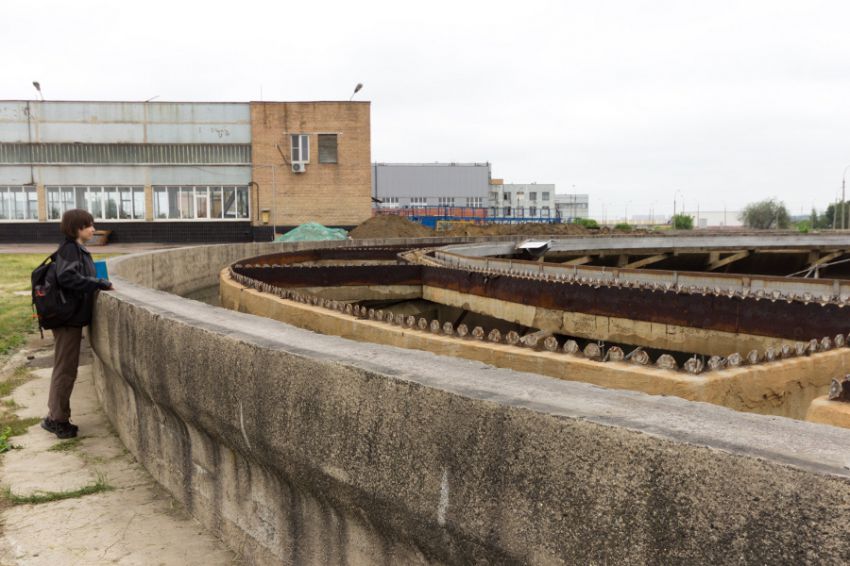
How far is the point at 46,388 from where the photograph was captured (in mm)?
7023

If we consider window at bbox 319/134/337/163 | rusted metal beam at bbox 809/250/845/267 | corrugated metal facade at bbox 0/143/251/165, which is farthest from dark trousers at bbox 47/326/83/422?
corrugated metal facade at bbox 0/143/251/165

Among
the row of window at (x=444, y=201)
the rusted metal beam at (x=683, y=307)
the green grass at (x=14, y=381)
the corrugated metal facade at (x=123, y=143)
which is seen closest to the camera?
the rusted metal beam at (x=683, y=307)

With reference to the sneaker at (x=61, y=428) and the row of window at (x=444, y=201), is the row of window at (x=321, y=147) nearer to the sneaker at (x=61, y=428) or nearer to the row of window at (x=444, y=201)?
the sneaker at (x=61, y=428)

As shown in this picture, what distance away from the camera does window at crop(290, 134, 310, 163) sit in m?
43.6

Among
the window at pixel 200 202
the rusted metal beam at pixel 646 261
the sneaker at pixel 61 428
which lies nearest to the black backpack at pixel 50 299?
the sneaker at pixel 61 428

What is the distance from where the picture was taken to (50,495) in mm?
4207

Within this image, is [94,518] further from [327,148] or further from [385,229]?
[327,148]

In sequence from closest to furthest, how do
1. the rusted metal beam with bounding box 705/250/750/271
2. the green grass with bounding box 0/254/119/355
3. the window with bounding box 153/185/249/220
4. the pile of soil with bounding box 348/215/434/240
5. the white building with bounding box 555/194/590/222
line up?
the green grass with bounding box 0/254/119/355 → the rusted metal beam with bounding box 705/250/750/271 → the pile of soil with bounding box 348/215/434/240 → the window with bounding box 153/185/249/220 → the white building with bounding box 555/194/590/222

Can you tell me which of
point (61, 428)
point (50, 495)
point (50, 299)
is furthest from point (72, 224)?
point (50, 495)

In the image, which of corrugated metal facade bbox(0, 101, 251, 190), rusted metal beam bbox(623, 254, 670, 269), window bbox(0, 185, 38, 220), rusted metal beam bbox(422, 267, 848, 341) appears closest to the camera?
rusted metal beam bbox(422, 267, 848, 341)

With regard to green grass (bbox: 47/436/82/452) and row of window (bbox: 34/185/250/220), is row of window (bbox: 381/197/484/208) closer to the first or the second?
row of window (bbox: 34/185/250/220)

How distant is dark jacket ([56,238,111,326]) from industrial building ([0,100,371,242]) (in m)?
38.4

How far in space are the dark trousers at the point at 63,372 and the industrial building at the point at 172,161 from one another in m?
38.5

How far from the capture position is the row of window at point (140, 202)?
1742 inches
